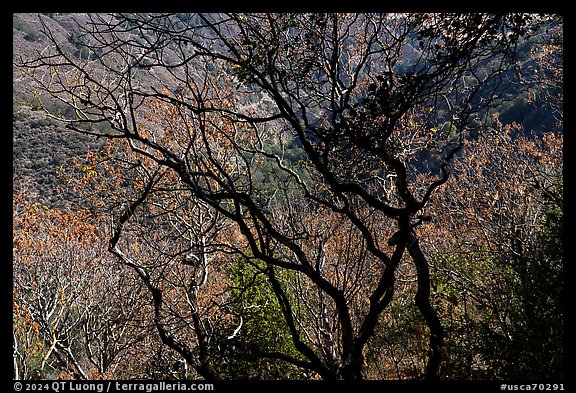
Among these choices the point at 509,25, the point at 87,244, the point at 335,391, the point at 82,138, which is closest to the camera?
the point at 335,391

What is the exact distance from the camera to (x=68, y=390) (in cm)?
211

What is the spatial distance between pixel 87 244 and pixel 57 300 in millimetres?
1645

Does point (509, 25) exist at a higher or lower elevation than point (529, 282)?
higher

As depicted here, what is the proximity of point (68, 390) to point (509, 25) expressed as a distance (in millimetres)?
3088

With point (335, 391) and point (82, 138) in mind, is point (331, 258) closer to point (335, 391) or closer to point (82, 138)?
point (335, 391)

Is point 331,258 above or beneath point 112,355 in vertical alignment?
above

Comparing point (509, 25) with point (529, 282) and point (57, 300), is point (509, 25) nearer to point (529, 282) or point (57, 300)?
point (529, 282)

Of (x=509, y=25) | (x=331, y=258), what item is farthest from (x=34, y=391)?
(x=331, y=258)

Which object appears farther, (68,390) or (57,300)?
(57,300)
